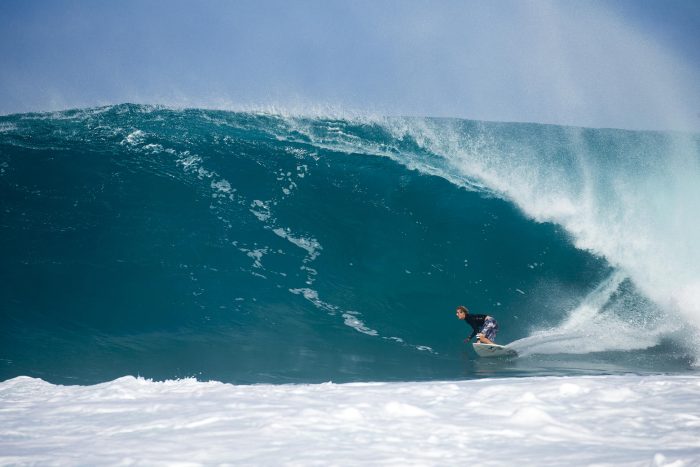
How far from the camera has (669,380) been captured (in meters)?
4.19

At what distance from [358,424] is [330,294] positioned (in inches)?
227

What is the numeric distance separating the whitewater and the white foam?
0.02 meters

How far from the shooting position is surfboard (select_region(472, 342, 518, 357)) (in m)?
7.43

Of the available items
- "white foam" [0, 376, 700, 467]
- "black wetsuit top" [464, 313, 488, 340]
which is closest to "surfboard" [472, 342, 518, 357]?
"black wetsuit top" [464, 313, 488, 340]

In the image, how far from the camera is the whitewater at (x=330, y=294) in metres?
3.05

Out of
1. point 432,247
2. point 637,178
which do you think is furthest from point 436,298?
point 637,178

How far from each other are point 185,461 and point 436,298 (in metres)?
7.16

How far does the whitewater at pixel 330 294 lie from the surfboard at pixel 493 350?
290 mm

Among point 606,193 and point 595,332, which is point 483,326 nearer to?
point 595,332

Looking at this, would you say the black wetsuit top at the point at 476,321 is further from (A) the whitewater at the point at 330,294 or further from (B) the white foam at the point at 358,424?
(B) the white foam at the point at 358,424

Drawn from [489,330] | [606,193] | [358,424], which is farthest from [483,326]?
[606,193]

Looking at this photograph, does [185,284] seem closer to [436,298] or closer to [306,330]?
[306,330]

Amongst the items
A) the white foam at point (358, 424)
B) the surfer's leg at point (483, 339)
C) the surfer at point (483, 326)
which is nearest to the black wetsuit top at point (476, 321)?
the surfer at point (483, 326)

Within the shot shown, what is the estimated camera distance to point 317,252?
9703mm
